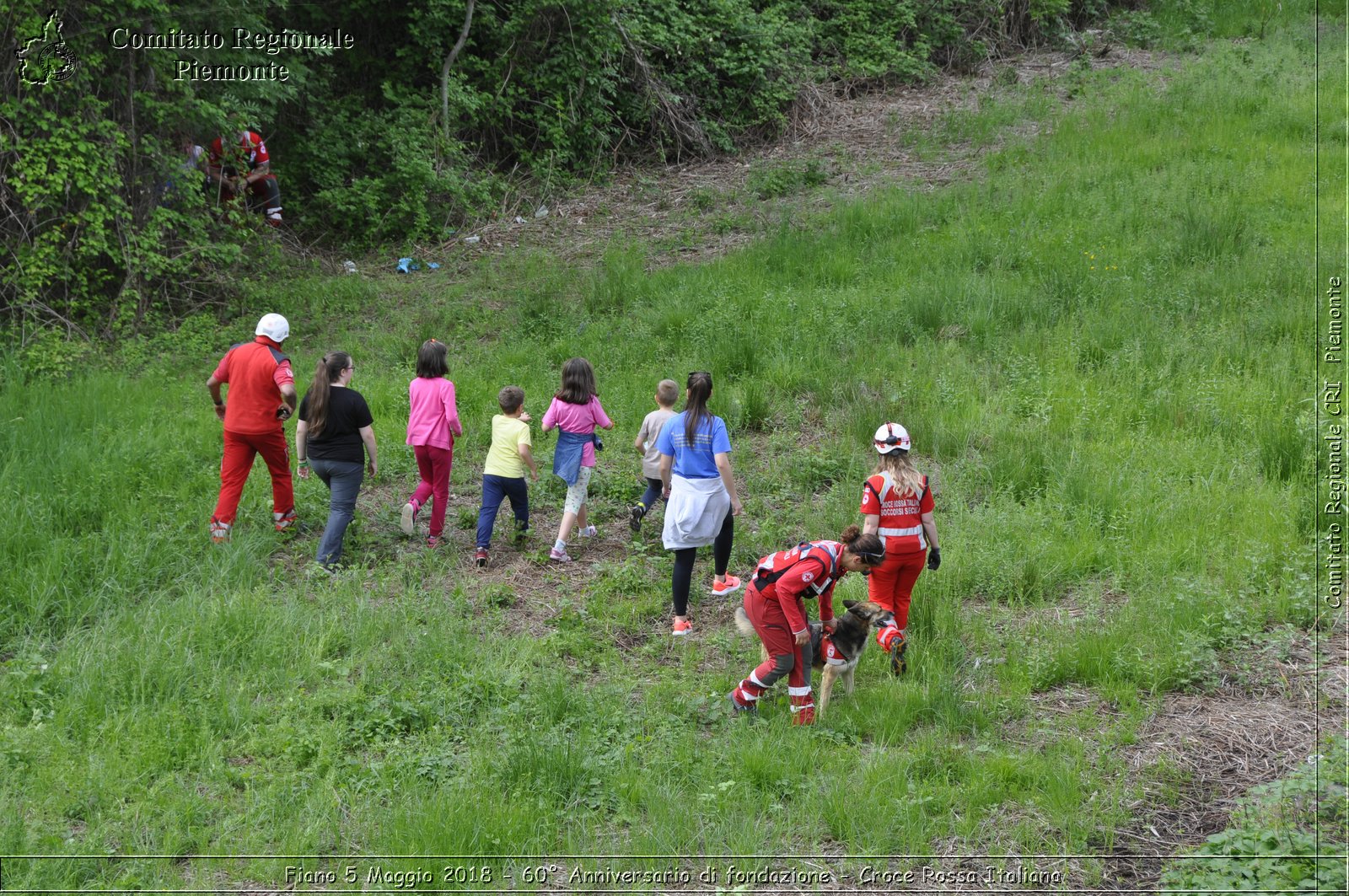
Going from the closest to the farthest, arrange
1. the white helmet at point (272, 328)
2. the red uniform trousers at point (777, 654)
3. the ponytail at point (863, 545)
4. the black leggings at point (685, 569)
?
1. the ponytail at point (863, 545)
2. the red uniform trousers at point (777, 654)
3. the black leggings at point (685, 569)
4. the white helmet at point (272, 328)

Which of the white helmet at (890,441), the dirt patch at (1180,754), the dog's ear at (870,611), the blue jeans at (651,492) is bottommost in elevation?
the dirt patch at (1180,754)

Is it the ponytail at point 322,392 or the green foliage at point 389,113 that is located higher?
the green foliage at point 389,113

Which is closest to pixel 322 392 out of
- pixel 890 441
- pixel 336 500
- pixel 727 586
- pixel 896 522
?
pixel 336 500

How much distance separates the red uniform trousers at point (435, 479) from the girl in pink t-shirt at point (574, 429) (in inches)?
36.3

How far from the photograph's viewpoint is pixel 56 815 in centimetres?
518

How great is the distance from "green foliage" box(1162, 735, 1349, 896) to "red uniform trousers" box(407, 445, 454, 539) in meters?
5.90

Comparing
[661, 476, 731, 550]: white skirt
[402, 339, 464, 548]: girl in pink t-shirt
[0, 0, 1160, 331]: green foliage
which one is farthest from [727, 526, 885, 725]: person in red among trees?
[0, 0, 1160, 331]: green foliage

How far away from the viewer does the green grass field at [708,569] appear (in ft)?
17.2

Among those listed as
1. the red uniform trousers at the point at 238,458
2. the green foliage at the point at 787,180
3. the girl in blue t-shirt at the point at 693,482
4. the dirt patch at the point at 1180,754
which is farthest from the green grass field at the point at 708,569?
the green foliage at the point at 787,180

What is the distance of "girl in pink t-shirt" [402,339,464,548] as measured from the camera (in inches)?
333

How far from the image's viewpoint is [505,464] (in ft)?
27.3

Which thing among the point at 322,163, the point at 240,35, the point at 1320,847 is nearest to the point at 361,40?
the point at 322,163

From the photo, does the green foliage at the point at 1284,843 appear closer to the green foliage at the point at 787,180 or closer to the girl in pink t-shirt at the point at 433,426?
the girl in pink t-shirt at the point at 433,426

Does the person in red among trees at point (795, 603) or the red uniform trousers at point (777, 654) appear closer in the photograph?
the person in red among trees at point (795, 603)
